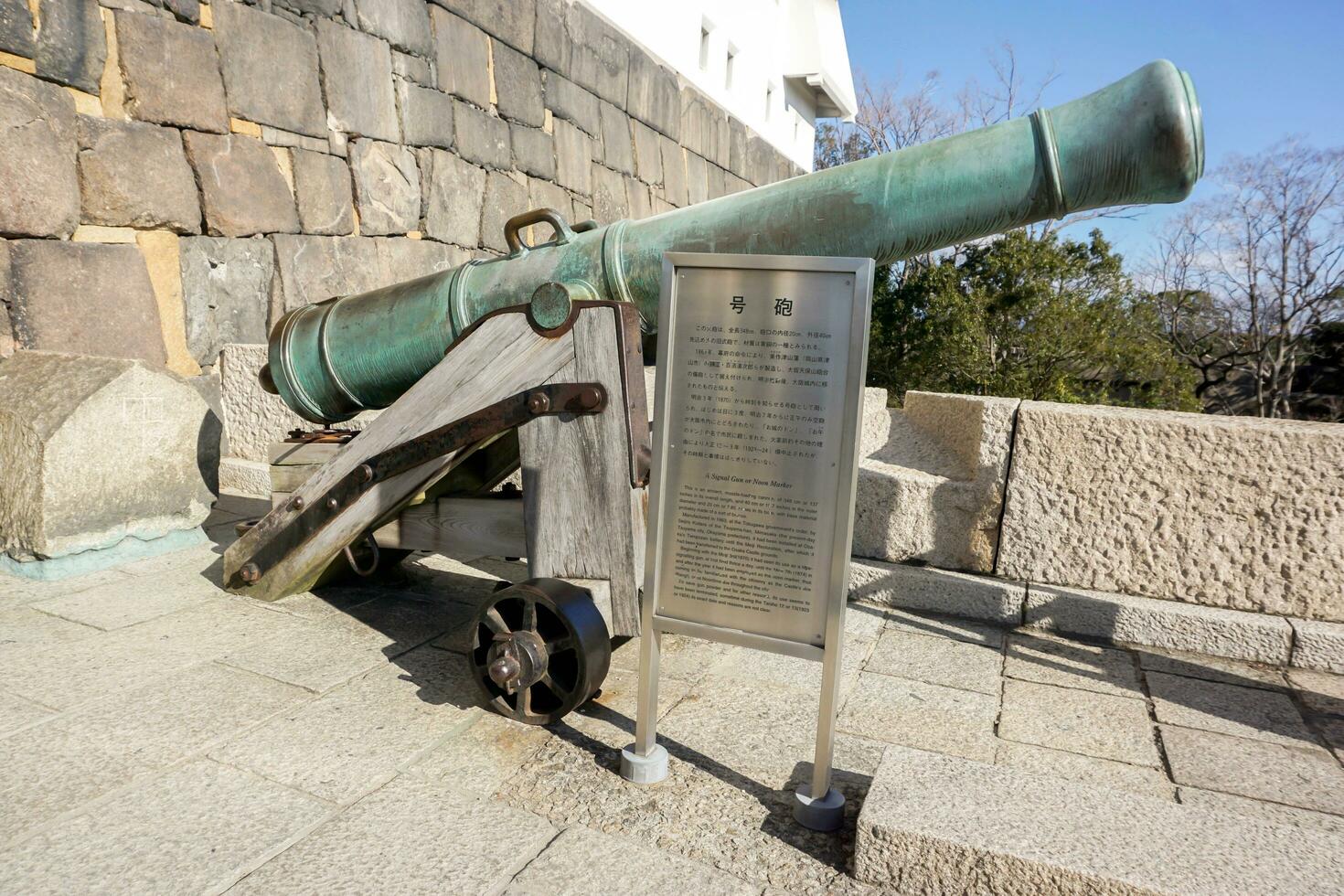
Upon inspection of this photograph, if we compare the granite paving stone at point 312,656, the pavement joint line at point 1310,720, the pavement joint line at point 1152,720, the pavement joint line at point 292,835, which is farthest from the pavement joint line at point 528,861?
the pavement joint line at point 1310,720

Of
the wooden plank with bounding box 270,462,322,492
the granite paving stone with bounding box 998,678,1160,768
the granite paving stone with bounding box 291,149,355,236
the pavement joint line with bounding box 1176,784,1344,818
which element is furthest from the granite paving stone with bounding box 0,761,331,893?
the granite paving stone with bounding box 291,149,355,236

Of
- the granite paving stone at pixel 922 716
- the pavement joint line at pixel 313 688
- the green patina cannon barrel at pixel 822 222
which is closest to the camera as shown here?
the green patina cannon barrel at pixel 822 222

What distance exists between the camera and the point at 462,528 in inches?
116

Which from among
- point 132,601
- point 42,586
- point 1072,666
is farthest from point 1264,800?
point 42,586

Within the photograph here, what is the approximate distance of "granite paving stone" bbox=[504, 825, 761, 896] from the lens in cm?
169

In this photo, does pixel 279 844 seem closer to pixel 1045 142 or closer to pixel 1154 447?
pixel 1045 142

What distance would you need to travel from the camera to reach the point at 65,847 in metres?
1.74

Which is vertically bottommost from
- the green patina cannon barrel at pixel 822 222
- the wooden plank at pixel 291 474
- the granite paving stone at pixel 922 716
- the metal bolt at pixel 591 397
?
the granite paving stone at pixel 922 716

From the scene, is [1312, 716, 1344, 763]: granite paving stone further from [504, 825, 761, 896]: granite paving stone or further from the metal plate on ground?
[504, 825, 761, 896]: granite paving stone

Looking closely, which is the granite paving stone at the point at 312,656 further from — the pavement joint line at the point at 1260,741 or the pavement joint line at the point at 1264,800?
the pavement joint line at the point at 1260,741

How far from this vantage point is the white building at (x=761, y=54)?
10445 millimetres

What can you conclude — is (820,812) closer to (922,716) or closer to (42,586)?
(922,716)

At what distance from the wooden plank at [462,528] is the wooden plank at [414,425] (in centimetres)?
18

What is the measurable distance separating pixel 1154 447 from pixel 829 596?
189 centimetres
